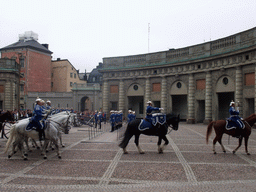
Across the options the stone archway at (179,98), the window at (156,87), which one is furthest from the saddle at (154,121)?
the window at (156,87)

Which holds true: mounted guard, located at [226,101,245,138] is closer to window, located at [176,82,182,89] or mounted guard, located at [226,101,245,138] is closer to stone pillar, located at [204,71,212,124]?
stone pillar, located at [204,71,212,124]

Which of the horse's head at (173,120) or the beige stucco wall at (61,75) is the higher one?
the beige stucco wall at (61,75)

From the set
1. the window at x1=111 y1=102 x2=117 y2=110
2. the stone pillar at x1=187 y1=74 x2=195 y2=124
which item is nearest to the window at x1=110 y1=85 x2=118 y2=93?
the window at x1=111 y1=102 x2=117 y2=110

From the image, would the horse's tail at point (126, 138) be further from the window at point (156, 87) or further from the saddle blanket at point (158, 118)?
the window at point (156, 87)

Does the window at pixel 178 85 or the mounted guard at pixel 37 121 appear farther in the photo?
the window at pixel 178 85

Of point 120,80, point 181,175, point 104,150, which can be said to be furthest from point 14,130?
point 120,80

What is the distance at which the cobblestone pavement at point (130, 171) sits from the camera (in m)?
7.74

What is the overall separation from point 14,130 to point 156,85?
26250 millimetres

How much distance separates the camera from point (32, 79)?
187 feet

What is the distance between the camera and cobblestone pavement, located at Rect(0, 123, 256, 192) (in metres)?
7.74

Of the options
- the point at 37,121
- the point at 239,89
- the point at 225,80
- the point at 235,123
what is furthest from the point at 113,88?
the point at 37,121

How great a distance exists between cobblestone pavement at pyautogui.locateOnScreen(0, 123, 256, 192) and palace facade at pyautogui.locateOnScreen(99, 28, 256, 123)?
48.2 feet

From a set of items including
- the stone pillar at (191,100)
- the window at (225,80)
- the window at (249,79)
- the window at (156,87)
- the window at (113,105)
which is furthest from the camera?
the window at (113,105)

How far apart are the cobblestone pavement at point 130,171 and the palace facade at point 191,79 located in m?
14.7
